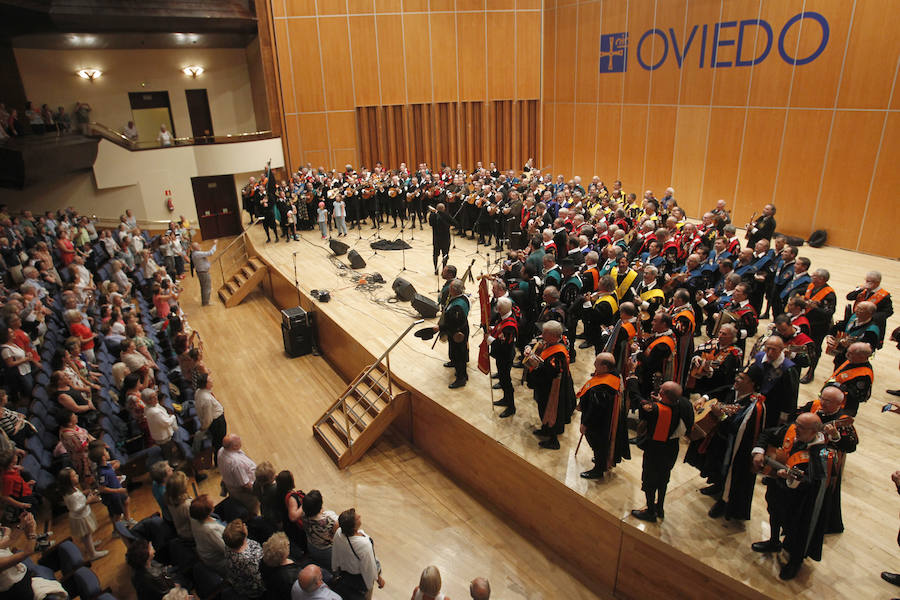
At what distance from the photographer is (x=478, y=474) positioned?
21.7 ft

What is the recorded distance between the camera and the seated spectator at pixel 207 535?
14.5ft

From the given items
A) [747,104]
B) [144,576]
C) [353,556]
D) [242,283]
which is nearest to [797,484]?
[353,556]

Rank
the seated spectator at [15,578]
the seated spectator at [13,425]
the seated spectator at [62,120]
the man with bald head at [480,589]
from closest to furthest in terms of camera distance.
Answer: the man with bald head at [480,589], the seated spectator at [15,578], the seated spectator at [13,425], the seated spectator at [62,120]

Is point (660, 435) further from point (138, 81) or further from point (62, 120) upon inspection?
point (138, 81)

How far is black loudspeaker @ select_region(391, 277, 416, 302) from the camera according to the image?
1029 cm

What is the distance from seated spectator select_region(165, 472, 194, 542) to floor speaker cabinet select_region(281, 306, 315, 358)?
567 cm

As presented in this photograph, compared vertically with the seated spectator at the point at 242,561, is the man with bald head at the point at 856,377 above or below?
above

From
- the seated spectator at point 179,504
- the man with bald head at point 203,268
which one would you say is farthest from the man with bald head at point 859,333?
the man with bald head at point 203,268

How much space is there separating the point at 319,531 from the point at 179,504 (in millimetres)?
1267

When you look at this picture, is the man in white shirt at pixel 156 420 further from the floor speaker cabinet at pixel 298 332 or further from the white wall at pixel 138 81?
the white wall at pixel 138 81

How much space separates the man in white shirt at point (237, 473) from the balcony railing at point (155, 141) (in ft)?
46.0

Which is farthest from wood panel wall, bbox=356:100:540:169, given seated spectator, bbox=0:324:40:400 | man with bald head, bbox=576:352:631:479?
man with bald head, bbox=576:352:631:479

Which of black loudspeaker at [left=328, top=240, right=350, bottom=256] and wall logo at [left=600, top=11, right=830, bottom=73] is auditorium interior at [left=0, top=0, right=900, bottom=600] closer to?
wall logo at [left=600, top=11, right=830, bottom=73]

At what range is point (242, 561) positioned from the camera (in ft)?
13.5
